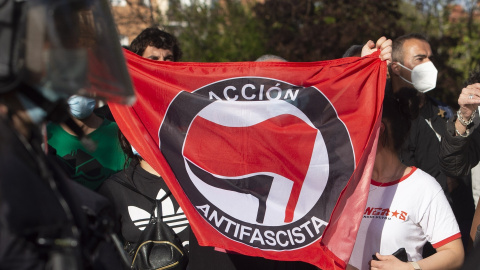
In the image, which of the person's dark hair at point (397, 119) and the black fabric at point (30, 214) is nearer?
the black fabric at point (30, 214)

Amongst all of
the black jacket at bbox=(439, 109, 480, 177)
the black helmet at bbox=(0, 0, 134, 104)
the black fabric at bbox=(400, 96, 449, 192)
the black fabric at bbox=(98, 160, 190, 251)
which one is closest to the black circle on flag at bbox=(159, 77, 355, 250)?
the black fabric at bbox=(98, 160, 190, 251)

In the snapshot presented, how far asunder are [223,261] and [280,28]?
1127cm

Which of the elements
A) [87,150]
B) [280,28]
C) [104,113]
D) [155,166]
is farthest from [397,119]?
[280,28]

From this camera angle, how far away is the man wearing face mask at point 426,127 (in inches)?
180

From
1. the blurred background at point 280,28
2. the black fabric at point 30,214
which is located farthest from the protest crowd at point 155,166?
the blurred background at point 280,28

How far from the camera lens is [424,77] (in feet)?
15.6

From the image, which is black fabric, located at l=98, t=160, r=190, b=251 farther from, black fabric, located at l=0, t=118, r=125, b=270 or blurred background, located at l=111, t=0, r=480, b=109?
blurred background, located at l=111, t=0, r=480, b=109

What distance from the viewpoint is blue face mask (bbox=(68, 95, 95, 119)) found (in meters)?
4.21

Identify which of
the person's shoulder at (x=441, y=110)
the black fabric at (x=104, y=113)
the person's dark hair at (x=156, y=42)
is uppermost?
the person's dark hair at (x=156, y=42)

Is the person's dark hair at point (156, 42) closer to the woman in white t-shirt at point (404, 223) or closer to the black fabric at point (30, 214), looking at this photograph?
the woman in white t-shirt at point (404, 223)

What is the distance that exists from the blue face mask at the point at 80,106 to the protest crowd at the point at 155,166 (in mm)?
14

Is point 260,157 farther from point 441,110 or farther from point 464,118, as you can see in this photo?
point 441,110

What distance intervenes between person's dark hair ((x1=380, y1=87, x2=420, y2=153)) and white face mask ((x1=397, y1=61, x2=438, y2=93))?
3.92ft

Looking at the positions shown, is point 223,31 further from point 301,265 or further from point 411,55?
point 301,265
